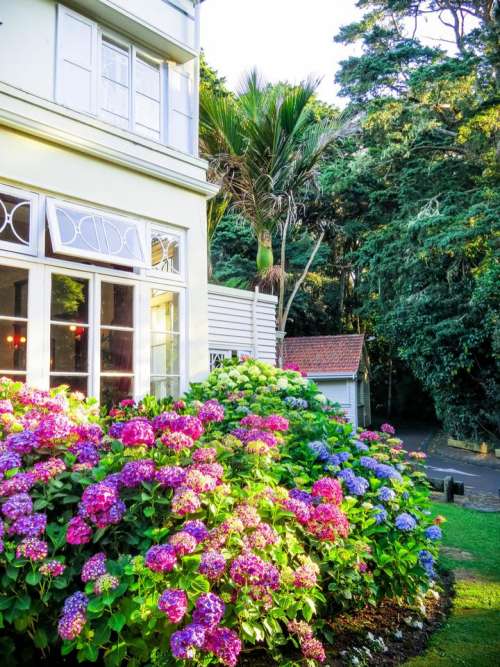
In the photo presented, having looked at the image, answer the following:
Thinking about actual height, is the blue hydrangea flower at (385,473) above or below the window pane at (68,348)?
below

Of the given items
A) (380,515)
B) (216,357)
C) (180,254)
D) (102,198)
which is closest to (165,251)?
(180,254)

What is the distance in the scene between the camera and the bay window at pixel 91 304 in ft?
17.9

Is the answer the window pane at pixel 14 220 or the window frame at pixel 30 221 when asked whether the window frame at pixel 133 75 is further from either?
the window pane at pixel 14 220

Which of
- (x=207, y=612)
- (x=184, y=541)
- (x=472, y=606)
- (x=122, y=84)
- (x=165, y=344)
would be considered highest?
(x=122, y=84)

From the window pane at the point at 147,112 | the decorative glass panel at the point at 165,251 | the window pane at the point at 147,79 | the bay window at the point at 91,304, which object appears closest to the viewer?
the bay window at the point at 91,304

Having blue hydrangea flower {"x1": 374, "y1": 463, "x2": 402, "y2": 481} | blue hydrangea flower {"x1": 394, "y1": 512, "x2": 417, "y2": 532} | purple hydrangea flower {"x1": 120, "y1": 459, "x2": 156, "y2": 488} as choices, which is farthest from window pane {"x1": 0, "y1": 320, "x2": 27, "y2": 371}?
blue hydrangea flower {"x1": 394, "y1": 512, "x2": 417, "y2": 532}

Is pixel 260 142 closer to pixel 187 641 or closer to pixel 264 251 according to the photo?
pixel 264 251

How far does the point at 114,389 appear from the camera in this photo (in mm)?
6164

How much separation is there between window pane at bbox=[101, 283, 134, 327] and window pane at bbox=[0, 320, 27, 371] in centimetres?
91

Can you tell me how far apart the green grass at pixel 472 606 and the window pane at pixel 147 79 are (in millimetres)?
6479

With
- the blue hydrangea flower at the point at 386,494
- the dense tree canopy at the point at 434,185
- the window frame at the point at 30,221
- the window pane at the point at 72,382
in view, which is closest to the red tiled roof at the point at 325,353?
the dense tree canopy at the point at 434,185

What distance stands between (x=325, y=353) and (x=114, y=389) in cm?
1810

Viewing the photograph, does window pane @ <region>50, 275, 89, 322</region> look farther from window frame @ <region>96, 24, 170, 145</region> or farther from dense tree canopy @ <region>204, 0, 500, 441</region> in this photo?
dense tree canopy @ <region>204, 0, 500, 441</region>

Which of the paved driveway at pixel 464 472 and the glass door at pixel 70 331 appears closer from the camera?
the glass door at pixel 70 331
